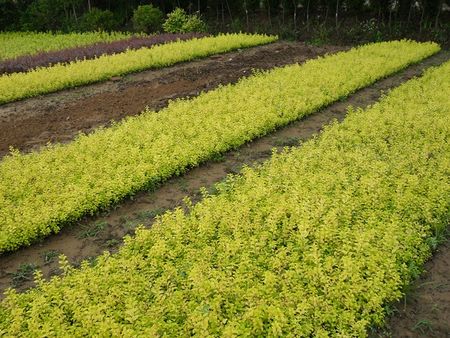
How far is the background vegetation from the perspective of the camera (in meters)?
24.7

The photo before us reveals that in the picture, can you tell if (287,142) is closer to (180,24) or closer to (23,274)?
(23,274)

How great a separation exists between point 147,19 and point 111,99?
656 inches

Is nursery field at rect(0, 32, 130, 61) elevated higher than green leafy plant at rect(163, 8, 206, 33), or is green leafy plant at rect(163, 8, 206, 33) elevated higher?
green leafy plant at rect(163, 8, 206, 33)

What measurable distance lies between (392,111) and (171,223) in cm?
752

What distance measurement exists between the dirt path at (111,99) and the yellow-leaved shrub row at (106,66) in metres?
0.33

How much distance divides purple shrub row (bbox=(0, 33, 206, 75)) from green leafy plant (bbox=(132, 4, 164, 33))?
5.02m

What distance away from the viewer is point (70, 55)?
19.6 metres

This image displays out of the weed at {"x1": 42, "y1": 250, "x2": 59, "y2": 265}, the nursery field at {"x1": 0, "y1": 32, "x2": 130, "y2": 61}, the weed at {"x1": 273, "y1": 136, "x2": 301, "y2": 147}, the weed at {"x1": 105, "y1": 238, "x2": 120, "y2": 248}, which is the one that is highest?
the nursery field at {"x1": 0, "y1": 32, "x2": 130, "y2": 61}

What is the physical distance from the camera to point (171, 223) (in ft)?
19.8

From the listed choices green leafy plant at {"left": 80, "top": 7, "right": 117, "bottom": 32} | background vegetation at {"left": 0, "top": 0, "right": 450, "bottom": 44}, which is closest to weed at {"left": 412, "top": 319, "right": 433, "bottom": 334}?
background vegetation at {"left": 0, "top": 0, "right": 450, "bottom": 44}

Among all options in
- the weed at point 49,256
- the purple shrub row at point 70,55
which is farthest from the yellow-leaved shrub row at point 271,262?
the purple shrub row at point 70,55

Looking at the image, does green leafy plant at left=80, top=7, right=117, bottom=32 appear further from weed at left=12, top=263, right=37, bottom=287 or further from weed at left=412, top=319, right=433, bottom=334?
weed at left=412, top=319, right=433, bottom=334

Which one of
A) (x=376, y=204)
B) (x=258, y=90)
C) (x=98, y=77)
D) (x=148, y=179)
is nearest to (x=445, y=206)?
(x=376, y=204)

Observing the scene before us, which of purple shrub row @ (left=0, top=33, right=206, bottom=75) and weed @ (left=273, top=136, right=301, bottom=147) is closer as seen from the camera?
weed @ (left=273, top=136, right=301, bottom=147)
